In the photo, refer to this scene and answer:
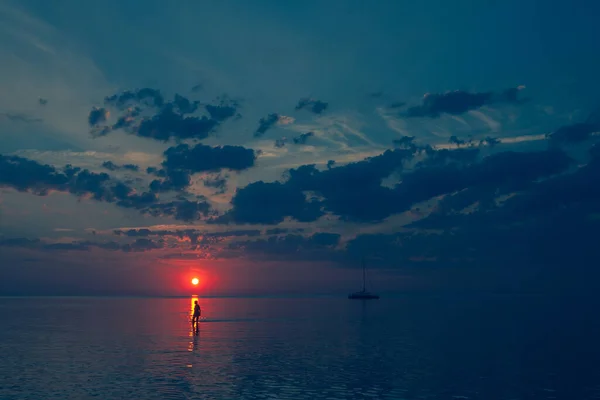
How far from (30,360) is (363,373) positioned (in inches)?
1273

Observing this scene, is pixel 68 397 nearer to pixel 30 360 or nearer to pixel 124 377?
pixel 124 377

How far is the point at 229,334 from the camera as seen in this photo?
309ft

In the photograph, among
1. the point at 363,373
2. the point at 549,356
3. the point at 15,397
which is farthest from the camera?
the point at 549,356

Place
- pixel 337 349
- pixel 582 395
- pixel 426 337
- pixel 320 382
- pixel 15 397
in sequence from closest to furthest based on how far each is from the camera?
pixel 15 397
pixel 582 395
pixel 320 382
pixel 337 349
pixel 426 337

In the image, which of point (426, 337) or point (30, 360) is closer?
point (30, 360)

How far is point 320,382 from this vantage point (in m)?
47.5

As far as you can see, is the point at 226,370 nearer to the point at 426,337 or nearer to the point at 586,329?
Result: the point at 426,337

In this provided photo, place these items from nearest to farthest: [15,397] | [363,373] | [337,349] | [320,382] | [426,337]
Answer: [15,397], [320,382], [363,373], [337,349], [426,337]

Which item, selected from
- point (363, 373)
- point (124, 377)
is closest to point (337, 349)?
point (363, 373)

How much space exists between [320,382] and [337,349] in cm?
2391

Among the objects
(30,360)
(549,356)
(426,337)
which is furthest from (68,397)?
(426,337)

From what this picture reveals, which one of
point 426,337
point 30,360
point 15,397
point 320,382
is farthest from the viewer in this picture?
point 426,337

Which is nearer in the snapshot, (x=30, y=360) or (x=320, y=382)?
(x=320, y=382)

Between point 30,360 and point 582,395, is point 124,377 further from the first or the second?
point 582,395
